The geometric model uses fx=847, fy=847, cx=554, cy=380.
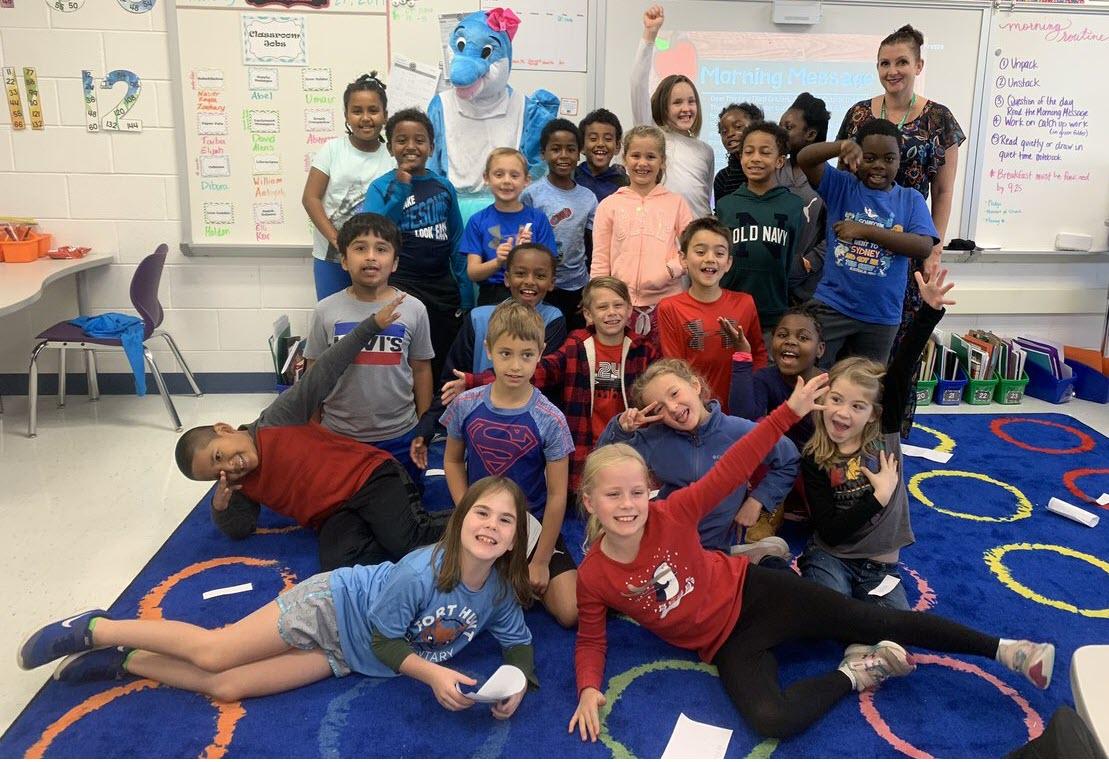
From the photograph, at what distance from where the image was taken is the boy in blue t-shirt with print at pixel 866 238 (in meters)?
2.75

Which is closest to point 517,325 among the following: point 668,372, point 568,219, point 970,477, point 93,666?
point 668,372

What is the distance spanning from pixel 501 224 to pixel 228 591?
151 cm

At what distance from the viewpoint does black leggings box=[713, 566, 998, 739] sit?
1800mm

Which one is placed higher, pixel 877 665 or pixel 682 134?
pixel 682 134

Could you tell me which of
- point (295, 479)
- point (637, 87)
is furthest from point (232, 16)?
point (295, 479)

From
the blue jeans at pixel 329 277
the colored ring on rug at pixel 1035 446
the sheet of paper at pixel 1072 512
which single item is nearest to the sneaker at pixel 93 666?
the blue jeans at pixel 329 277

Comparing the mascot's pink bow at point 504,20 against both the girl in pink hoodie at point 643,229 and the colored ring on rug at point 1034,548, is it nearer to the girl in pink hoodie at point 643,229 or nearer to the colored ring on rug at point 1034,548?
the girl in pink hoodie at point 643,229

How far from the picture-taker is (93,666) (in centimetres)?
186

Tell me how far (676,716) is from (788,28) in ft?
10.7

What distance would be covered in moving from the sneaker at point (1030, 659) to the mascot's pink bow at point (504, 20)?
291 cm

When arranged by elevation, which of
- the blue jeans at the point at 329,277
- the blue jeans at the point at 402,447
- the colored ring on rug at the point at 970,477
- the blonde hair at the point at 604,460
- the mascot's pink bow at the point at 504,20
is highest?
the mascot's pink bow at the point at 504,20

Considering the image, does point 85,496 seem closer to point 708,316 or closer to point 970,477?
point 708,316

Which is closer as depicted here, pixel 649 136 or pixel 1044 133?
pixel 649 136

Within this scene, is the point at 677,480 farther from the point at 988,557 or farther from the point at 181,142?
the point at 181,142
